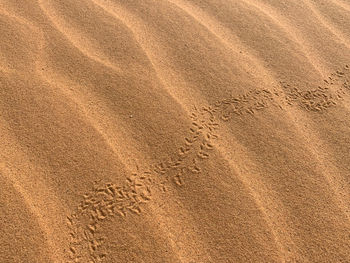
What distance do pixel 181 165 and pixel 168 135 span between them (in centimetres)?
18

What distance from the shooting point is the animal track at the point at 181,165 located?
1499 mm

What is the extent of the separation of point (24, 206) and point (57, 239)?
0.68 ft

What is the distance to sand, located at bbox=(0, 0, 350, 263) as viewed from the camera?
5.01 feet

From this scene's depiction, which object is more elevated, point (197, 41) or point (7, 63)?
point (7, 63)

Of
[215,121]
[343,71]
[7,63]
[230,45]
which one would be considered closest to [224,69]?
[230,45]

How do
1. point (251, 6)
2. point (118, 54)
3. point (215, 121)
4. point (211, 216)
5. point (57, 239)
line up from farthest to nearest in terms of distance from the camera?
point (251, 6) < point (118, 54) < point (215, 121) < point (211, 216) < point (57, 239)

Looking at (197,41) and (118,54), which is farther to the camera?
(197,41)

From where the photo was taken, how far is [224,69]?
212 centimetres

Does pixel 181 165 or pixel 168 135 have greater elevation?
pixel 168 135

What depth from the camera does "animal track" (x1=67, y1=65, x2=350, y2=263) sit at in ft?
4.92

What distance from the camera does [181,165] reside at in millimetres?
1724

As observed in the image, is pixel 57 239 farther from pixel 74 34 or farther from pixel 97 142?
pixel 74 34

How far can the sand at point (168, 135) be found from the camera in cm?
153

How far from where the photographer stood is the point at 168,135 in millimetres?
1808
